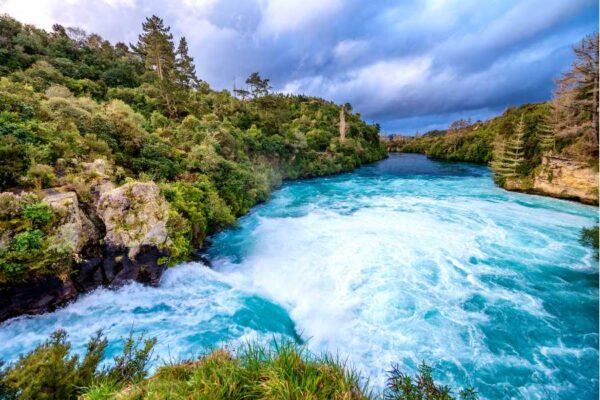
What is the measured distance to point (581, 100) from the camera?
69.4 ft

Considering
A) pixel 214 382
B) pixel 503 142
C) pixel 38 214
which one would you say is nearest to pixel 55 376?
pixel 214 382

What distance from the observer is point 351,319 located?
8227 mm

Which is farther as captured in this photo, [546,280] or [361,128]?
[361,128]

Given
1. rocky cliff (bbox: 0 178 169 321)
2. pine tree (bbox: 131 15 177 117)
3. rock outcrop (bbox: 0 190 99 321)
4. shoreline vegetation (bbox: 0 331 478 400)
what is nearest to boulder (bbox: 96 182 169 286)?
rocky cliff (bbox: 0 178 169 321)

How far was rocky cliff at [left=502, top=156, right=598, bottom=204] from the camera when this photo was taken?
20062 mm

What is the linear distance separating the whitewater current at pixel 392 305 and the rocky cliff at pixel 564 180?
7.38 meters

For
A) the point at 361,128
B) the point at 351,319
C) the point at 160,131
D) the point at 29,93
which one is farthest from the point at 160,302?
the point at 361,128

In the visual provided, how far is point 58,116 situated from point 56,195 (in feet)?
26.1

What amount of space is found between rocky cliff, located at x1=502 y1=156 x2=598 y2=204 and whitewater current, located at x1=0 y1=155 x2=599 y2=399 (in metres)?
7.38

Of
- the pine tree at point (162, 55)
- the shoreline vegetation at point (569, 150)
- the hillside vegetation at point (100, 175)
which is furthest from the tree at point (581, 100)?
the pine tree at point (162, 55)

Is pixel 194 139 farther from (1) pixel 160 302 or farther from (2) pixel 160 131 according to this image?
(1) pixel 160 302

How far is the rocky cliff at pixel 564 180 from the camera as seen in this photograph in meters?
20.1

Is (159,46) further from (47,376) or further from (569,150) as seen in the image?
(569,150)

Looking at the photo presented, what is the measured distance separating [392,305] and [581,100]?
89.5 ft
